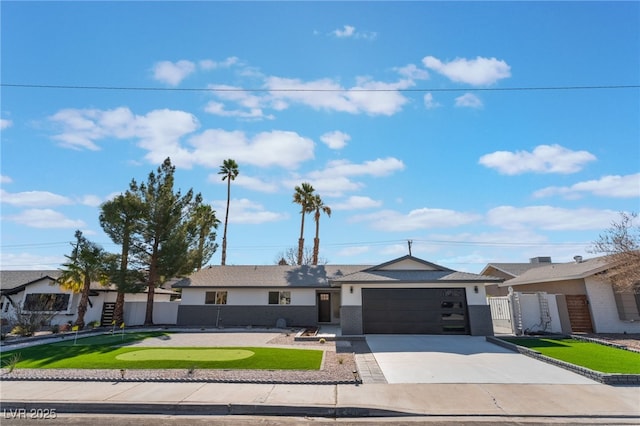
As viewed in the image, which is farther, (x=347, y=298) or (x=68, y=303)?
(x=68, y=303)

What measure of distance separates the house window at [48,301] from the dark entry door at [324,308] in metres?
17.5

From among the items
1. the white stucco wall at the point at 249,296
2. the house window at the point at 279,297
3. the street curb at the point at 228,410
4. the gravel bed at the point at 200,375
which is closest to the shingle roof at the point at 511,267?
the white stucco wall at the point at 249,296

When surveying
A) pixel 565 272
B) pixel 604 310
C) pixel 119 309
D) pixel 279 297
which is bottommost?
pixel 119 309

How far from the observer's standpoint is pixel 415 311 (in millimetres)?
16109

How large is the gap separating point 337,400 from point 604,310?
57.6ft

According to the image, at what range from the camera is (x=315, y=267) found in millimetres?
25438

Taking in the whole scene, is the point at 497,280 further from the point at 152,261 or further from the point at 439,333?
the point at 152,261

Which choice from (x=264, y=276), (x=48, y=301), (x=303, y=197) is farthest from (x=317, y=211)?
(x=48, y=301)

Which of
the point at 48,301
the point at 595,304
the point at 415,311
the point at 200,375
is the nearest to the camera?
the point at 200,375

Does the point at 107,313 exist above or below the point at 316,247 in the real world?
below

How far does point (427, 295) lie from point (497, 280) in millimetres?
3462

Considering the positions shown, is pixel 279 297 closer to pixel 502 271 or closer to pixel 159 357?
pixel 159 357

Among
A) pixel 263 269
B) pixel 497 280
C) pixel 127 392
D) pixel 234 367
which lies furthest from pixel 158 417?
pixel 263 269

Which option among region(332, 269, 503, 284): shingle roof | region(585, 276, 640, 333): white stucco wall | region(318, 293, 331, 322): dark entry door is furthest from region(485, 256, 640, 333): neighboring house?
region(318, 293, 331, 322): dark entry door
